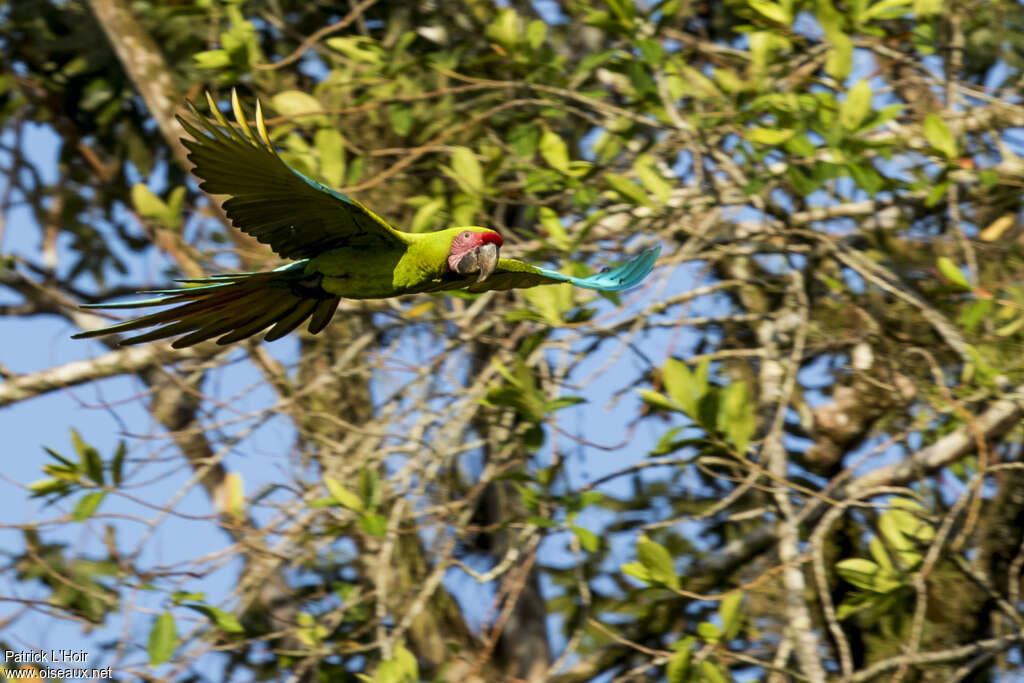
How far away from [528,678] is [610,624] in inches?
19.0

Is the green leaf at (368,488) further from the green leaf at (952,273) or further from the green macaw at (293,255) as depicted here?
the green leaf at (952,273)

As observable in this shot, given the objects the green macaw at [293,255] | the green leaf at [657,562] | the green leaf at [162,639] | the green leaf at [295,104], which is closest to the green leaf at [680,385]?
the green leaf at [657,562]

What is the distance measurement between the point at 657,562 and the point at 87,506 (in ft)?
6.21

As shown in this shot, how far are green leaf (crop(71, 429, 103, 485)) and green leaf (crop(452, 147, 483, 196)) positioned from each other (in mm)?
1498

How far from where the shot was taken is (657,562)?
11.3ft

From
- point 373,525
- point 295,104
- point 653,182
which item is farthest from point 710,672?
point 295,104

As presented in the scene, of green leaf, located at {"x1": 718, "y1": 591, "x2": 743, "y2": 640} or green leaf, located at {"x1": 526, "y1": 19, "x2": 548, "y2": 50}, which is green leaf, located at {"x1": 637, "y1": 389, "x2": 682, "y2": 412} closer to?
green leaf, located at {"x1": 718, "y1": 591, "x2": 743, "y2": 640}

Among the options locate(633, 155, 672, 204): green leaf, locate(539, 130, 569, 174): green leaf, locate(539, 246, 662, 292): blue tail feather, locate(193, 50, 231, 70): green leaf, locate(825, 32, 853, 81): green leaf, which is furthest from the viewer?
locate(193, 50, 231, 70): green leaf

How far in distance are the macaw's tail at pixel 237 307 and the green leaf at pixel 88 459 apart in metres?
1.44

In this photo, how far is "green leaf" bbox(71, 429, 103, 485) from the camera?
388 centimetres

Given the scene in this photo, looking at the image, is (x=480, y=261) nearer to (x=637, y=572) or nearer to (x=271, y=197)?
(x=271, y=197)

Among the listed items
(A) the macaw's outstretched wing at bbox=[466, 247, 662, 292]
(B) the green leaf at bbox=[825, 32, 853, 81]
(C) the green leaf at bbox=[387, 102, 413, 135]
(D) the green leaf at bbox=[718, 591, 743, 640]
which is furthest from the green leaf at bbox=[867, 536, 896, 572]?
(C) the green leaf at bbox=[387, 102, 413, 135]

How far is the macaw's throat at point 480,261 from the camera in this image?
2.30m

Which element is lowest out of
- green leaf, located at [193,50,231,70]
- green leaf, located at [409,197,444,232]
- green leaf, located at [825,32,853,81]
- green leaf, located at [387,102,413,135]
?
green leaf, located at [409,197,444,232]
